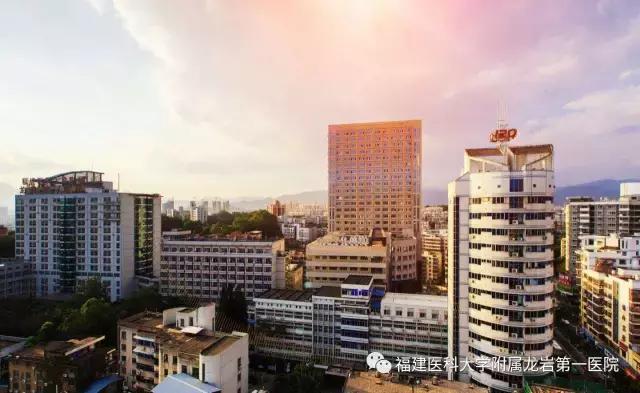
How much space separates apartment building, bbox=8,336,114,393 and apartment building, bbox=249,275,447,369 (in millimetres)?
14039

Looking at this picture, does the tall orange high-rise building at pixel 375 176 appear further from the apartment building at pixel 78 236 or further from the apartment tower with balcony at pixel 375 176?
the apartment building at pixel 78 236

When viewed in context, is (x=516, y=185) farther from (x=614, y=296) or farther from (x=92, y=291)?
(x=92, y=291)

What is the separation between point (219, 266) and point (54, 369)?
80.7ft

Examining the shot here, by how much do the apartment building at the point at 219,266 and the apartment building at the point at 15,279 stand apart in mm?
19732

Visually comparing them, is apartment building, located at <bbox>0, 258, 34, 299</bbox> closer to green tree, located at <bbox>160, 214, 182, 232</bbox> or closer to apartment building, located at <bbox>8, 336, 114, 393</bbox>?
apartment building, located at <bbox>8, 336, 114, 393</bbox>

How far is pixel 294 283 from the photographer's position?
181 feet

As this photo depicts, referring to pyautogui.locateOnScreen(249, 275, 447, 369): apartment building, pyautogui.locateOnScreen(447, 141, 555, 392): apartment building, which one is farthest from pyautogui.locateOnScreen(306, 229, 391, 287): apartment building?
pyautogui.locateOnScreen(447, 141, 555, 392): apartment building

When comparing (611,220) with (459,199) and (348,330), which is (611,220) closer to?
(459,199)

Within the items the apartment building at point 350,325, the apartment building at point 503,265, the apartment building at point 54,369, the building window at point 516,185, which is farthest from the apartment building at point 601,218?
the apartment building at point 54,369

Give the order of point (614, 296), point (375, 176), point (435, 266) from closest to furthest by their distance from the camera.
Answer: point (614, 296) < point (435, 266) < point (375, 176)

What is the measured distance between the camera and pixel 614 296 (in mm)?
35469

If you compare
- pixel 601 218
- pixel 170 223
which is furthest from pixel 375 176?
pixel 170 223

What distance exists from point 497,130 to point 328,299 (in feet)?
69.3

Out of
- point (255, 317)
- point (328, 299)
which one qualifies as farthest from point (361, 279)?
point (255, 317)
